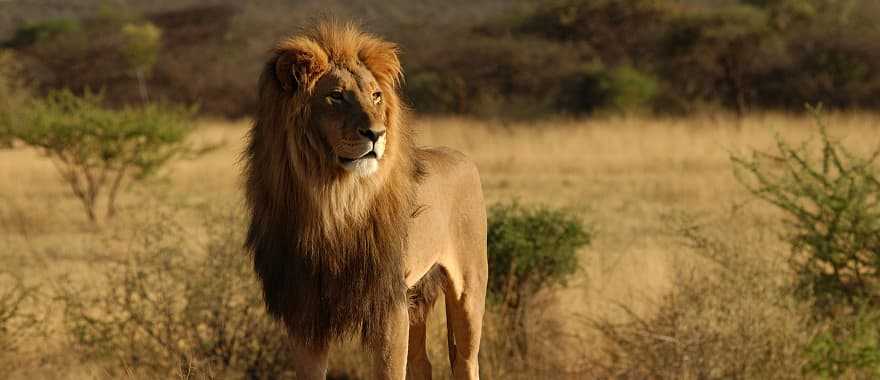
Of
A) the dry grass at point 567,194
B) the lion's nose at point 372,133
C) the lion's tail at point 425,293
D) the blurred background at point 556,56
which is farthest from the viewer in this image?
the blurred background at point 556,56

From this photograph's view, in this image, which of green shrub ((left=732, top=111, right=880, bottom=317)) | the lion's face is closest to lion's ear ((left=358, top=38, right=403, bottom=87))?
the lion's face

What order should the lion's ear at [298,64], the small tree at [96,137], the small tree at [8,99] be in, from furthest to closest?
1. the small tree at [8,99]
2. the small tree at [96,137]
3. the lion's ear at [298,64]

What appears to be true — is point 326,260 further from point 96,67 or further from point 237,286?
point 96,67

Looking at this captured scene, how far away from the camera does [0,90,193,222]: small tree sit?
1377 cm

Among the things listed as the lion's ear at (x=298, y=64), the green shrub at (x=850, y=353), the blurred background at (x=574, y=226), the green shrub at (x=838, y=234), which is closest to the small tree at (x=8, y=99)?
the blurred background at (x=574, y=226)

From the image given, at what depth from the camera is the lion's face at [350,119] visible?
14.3ft

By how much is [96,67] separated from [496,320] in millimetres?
39893

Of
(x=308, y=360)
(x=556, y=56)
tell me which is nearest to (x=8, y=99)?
(x=308, y=360)

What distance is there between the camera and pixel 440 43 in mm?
45938

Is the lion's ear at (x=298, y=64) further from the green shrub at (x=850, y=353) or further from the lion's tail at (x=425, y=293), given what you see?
the green shrub at (x=850, y=353)

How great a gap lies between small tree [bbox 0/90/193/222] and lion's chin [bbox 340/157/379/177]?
9984 millimetres

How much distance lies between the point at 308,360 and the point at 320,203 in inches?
27.8

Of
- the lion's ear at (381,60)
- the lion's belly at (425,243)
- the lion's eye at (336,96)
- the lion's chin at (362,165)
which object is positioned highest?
the lion's ear at (381,60)

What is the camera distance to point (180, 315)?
698 centimetres
